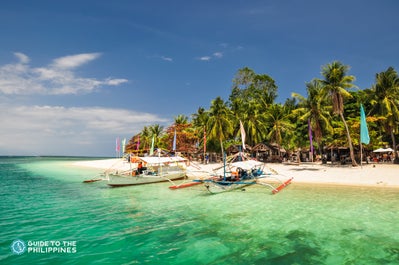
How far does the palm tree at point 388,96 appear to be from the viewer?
3144cm

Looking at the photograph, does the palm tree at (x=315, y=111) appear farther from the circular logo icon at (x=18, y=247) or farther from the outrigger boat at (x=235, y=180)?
the circular logo icon at (x=18, y=247)

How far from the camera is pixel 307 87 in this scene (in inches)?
1464

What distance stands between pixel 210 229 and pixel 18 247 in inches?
272

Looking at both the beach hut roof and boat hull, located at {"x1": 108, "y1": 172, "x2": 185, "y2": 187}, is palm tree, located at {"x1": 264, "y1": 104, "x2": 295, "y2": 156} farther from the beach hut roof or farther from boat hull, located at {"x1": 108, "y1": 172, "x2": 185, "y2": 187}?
boat hull, located at {"x1": 108, "y1": 172, "x2": 185, "y2": 187}

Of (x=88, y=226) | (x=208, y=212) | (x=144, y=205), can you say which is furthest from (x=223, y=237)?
(x=144, y=205)

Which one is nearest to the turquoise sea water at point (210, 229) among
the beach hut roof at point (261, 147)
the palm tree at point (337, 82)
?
the palm tree at point (337, 82)

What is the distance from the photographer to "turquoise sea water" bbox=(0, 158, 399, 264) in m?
7.43

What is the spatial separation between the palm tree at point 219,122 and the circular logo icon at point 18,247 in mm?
35348

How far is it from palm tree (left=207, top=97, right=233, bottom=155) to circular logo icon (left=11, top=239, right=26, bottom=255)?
35.3 metres

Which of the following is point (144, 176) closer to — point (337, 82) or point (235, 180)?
point (235, 180)

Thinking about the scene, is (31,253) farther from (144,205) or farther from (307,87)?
(307,87)

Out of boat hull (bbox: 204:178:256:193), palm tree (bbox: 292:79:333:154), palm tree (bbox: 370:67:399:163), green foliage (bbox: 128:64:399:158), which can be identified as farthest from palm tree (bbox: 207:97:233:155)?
boat hull (bbox: 204:178:256:193)

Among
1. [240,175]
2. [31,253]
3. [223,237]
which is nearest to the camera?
[31,253]

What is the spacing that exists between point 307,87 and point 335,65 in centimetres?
688
